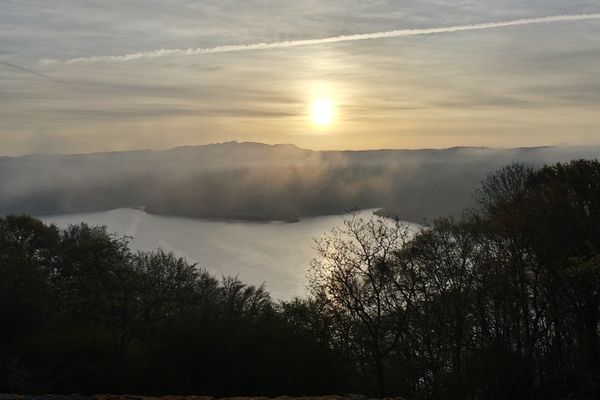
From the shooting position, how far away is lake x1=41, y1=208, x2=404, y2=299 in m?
80.6

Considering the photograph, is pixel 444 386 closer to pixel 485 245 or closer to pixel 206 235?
Result: pixel 485 245

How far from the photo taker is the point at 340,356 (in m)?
20.2

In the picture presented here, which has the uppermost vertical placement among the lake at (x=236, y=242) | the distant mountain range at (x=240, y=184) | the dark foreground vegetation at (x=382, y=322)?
the distant mountain range at (x=240, y=184)

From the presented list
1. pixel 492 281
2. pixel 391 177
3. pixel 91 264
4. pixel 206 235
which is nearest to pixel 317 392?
pixel 492 281

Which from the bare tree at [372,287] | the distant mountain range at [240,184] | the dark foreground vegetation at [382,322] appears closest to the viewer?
the dark foreground vegetation at [382,322]

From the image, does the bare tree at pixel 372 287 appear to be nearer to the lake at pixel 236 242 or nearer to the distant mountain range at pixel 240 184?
the lake at pixel 236 242

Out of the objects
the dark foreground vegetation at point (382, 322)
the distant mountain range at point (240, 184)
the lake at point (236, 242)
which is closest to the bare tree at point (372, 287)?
the dark foreground vegetation at point (382, 322)

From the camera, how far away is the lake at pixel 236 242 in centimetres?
8056

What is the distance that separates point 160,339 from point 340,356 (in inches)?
244

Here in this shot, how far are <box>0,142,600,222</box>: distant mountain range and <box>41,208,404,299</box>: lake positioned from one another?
11431mm

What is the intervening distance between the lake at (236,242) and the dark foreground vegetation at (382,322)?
1670 inches

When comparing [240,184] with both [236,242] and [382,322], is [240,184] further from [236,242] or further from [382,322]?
[382,322]

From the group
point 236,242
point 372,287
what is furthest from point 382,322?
point 236,242

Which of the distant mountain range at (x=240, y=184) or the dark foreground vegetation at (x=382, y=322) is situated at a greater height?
the distant mountain range at (x=240, y=184)
